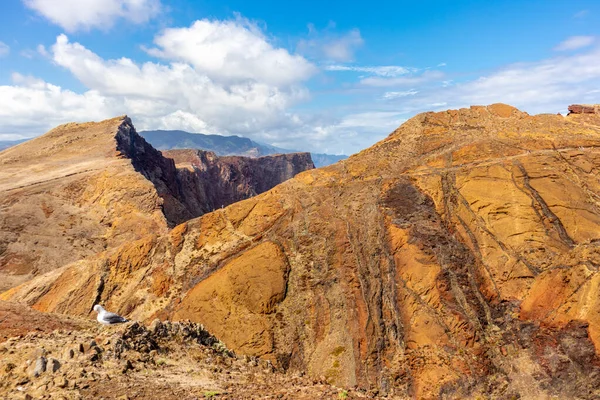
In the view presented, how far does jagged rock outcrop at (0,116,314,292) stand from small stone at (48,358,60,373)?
32.0m

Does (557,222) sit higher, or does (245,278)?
(557,222)

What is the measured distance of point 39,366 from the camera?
7.46 meters

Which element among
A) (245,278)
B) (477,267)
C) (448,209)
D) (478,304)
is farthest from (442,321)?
(245,278)

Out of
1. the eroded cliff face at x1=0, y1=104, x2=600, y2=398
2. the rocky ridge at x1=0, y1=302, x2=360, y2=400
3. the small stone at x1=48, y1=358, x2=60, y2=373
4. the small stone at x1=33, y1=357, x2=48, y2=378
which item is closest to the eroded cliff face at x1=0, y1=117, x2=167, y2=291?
the eroded cliff face at x1=0, y1=104, x2=600, y2=398

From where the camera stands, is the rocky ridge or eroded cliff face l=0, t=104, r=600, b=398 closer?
the rocky ridge

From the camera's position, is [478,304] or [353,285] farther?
[353,285]

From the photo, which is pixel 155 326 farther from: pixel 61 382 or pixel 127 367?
pixel 61 382

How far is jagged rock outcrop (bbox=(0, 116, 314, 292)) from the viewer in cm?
3681

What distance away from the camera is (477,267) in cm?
1805

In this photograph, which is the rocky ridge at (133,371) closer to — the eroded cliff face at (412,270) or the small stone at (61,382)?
the small stone at (61,382)

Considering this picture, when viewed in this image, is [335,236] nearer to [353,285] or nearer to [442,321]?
[353,285]

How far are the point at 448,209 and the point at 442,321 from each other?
6.43 meters

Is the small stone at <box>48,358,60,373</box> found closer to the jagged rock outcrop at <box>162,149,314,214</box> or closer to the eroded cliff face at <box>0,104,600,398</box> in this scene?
the eroded cliff face at <box>0,104,600,398</box>

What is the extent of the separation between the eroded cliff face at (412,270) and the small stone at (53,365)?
35.2ft
